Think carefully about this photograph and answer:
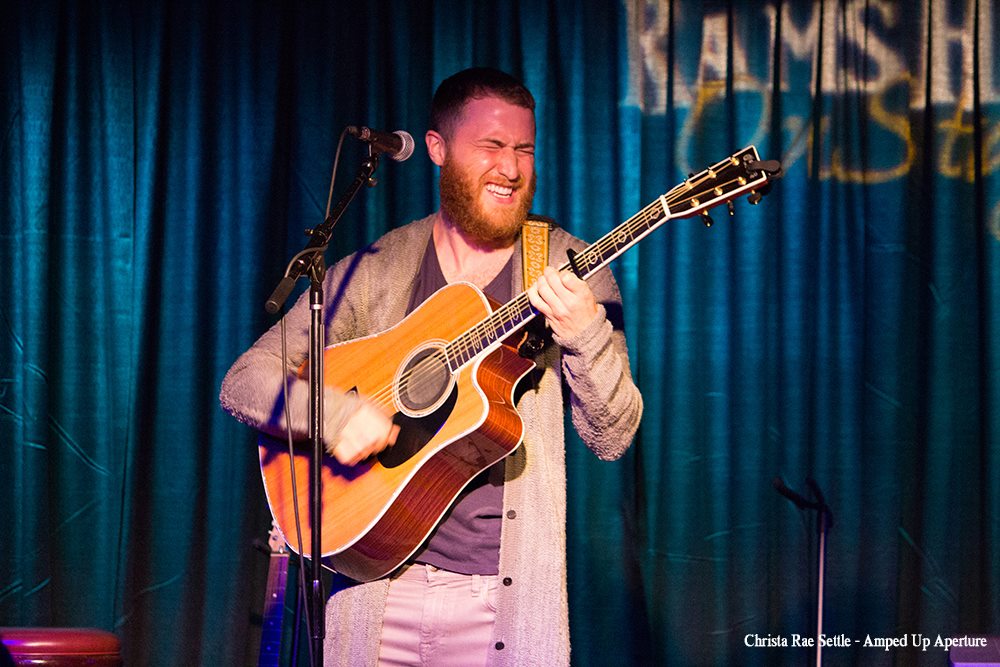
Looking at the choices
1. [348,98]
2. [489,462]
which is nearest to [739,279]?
A: [348,98]

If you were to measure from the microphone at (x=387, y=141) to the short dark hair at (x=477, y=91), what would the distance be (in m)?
0.38

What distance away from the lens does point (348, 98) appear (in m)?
4.43

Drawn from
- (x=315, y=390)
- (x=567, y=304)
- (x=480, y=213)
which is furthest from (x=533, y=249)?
(x=315, y=390)

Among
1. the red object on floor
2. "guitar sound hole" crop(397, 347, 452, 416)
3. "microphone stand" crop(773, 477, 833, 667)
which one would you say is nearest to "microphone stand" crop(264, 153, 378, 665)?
"guitar sound hole" crop(397, 347, 452, 416)

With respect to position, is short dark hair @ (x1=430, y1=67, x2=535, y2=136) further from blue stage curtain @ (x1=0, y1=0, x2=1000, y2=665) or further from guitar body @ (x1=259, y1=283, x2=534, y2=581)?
blue stage curtain @ (x1=0, y1=0, x2=1000, y2=665)

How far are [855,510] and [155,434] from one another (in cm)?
286

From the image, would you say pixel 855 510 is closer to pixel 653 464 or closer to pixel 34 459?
pixel 653 464

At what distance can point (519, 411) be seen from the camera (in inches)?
104

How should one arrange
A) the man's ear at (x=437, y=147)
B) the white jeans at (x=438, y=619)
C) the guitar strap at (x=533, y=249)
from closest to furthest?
the white jeans at (x=438, y=619) → the guitar strap at (x=533, y=249) → the man's ear at (x=437, y=147)

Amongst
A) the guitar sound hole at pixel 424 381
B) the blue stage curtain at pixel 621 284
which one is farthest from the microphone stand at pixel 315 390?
Result: the blue stage curtain at pixel 621 284

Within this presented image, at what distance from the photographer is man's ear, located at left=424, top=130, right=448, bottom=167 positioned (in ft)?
9.78

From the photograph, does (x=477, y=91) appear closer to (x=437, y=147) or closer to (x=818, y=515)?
(x=437, y=147)

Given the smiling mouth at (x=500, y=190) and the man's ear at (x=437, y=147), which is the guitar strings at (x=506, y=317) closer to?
the smiling mouth at (x=500, y=190)

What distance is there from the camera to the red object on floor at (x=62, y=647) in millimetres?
2252
